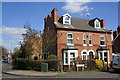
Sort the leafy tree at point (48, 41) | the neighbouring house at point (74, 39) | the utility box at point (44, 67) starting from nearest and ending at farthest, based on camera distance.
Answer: the utility box at point (44, 67) < the leafy tree at point (48, 41) < the neighbouring house at point (74, 39)

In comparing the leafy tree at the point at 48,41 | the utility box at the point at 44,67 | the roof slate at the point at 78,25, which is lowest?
the utility box at the point at 44,67

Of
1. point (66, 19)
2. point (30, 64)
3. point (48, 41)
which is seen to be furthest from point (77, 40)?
point (30, 64)

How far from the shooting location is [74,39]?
2495 centimetres

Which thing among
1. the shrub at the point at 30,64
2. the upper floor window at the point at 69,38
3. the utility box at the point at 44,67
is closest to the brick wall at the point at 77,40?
the upper floor window at the point at 69,38

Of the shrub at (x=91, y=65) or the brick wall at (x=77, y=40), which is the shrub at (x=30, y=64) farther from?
the shrub at (x=91, y=65)

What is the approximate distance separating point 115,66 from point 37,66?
34.4 feet

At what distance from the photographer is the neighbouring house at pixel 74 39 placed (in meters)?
23.6

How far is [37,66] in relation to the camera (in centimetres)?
2036

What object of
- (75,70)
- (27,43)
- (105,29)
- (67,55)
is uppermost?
(105,29)

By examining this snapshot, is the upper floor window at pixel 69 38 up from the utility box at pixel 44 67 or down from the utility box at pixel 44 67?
up

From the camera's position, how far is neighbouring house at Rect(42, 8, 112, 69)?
2364 centimetres

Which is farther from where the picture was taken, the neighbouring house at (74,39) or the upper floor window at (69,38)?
the upper floor window at (69,38)

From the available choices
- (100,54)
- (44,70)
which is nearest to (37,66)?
(44,70)

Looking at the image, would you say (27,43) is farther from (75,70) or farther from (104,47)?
(104,47)
